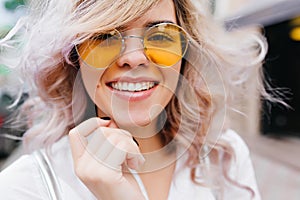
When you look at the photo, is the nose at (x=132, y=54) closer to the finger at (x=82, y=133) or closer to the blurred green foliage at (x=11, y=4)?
the finger at (x=82, y=133)

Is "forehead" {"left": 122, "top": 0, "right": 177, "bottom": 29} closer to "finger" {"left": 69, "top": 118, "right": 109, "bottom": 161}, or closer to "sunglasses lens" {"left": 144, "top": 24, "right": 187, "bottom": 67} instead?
"sunglasses lens" {"left": 144, "top": 24, "right": 187, "bottom": 67}

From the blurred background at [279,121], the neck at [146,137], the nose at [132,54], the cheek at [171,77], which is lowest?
the blurred background at [279,121]

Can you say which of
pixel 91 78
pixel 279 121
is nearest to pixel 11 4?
pixel 91 78

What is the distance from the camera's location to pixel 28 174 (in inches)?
28.7

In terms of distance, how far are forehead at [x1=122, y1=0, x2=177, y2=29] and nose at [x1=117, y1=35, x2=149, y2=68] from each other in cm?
5

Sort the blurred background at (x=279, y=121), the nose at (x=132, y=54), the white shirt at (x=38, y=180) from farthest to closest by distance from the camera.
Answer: the blurred background at (x=279, y=121), the white shirt at (x=38, y=180), the nose at (x=132, y=54)

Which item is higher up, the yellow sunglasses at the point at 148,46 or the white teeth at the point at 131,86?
the yellow sunglasses at the point at 148,46

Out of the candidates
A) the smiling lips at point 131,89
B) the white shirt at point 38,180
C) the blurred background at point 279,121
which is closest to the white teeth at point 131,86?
the smiling lips at point 131,89

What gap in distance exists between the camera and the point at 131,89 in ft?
1.99

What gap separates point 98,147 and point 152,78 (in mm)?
124

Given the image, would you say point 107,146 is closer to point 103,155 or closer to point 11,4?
point 103,155

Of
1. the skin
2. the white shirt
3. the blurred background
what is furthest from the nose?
the blurred background

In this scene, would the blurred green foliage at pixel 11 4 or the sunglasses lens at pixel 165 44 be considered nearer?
the sunglasses lens at pixel 165 44

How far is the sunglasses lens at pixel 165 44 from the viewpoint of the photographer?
602 millimetres
